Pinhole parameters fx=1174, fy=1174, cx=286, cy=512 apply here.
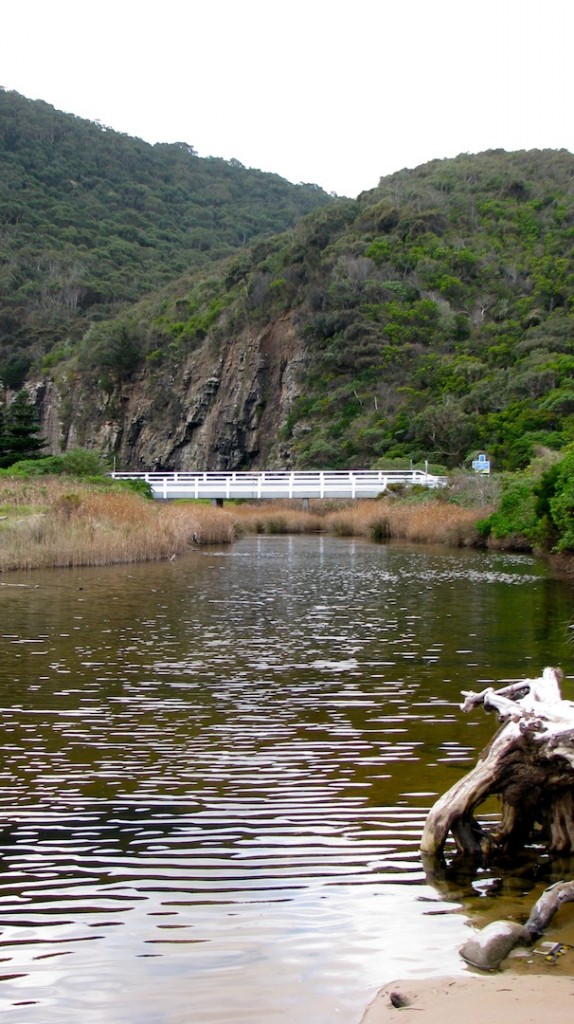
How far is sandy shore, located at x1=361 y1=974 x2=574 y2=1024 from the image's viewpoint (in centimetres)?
471

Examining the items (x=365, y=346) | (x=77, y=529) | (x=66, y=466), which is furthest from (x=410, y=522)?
(x=365, y=346)

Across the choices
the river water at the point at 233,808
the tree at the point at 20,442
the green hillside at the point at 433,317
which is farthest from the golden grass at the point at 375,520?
the river water at the point at 233,808

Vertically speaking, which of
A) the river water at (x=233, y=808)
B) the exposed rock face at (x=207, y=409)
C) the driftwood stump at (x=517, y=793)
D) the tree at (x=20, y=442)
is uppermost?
the exposed rock face at (x=207, y=409)

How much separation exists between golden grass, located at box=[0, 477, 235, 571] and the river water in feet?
30.2

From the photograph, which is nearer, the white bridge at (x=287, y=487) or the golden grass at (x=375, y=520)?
the golden grass at (x=375, y=520)

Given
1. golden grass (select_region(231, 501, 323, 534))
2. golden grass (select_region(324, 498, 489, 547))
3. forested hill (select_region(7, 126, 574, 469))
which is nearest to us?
golden grass (select_region(324, 498, 489, 547))

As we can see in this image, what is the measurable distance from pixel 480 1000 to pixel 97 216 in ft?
483

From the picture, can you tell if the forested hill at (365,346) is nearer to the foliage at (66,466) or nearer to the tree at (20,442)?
the tree at (20,442)

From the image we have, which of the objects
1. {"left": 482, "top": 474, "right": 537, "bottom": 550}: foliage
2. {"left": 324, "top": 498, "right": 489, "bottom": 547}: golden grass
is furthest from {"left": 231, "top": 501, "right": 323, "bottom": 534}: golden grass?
{"left": 482, "top": 474, "right": 537, "bottom": 550}: foliage

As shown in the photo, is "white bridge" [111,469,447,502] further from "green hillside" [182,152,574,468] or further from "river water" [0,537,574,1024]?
"river water" [0,537,574,1024]

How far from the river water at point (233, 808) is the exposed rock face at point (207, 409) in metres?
63.1

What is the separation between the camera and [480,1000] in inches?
193

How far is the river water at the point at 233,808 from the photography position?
5.43 metres

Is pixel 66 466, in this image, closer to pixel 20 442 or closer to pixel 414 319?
pixel 20 442
